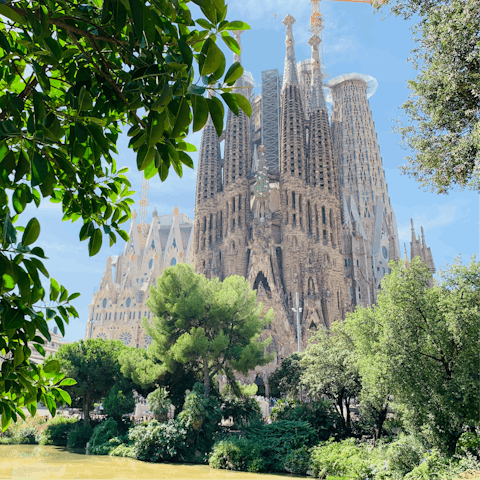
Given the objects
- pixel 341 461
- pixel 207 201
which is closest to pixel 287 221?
pixel 207 201

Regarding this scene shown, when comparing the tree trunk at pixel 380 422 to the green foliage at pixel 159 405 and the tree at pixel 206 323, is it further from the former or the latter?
the green foliage at pixel 159 405

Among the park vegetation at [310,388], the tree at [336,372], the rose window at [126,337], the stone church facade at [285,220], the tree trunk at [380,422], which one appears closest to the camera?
the park vegetation at [310,388]

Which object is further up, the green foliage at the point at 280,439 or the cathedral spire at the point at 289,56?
the cathedral spire at the point at 289,56

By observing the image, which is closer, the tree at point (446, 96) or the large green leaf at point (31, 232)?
the large green leaf at point (31, 232)

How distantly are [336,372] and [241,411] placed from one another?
5.23 meters

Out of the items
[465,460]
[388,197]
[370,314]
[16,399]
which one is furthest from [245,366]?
[388,197]

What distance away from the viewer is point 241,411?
2144 centimetres

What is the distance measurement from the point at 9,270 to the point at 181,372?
70.2 feet

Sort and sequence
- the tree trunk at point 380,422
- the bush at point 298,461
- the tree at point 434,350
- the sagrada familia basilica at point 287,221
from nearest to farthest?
the tree at point 434,350
the bush at point 298,461
the tree trunk at point 380,422
the sagrada familia basilica at point 287,221

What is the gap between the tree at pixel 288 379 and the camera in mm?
24219

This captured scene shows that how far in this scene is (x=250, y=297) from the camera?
76.1 ft

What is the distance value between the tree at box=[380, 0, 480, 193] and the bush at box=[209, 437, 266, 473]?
11.8m

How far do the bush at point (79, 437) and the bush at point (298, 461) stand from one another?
38.3ft

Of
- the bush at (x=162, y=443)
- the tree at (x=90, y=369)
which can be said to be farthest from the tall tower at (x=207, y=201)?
the bush at (x=162, y=443)
